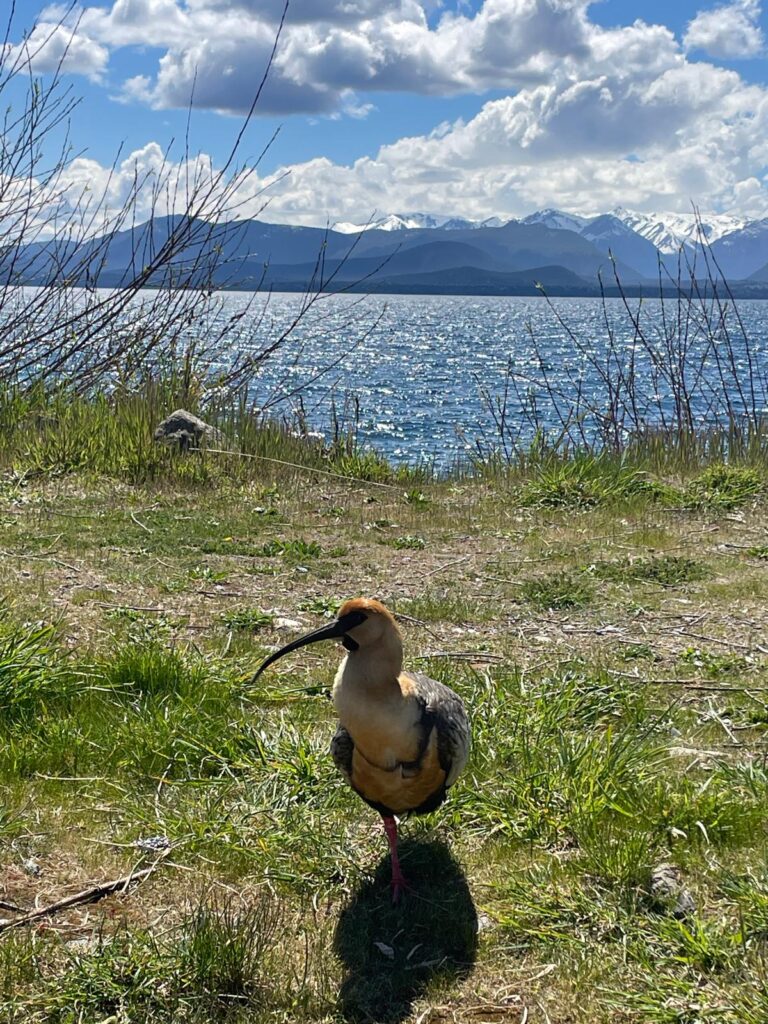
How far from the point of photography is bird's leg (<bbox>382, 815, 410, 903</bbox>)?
157 inches

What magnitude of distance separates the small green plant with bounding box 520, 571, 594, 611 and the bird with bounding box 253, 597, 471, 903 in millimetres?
3644

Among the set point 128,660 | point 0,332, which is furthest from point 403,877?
point 0,332

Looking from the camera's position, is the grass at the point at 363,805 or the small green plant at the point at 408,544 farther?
the small green plant at the point at 408,544

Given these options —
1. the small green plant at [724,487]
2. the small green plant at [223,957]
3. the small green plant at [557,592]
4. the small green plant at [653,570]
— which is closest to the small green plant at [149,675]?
the small green plant at [223,957]

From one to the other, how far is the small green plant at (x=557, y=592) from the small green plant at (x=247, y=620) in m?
2.05

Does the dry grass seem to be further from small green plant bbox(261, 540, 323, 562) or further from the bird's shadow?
small green plant bbox(261, 540, 323, 562)

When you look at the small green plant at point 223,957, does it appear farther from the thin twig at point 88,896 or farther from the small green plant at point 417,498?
the small green plant at point 417,498

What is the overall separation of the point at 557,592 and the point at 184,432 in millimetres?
5951

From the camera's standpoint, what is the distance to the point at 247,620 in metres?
6.95

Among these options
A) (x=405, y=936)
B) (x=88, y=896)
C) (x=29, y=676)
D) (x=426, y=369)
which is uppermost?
(x=426, y=369)

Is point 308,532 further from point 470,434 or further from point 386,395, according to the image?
point 386,395

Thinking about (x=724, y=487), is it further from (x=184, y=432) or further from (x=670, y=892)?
(x=670, y=892)

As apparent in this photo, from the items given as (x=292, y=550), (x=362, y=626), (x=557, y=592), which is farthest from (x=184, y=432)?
(x=362, y=626)

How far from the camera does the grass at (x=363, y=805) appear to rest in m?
3.40
